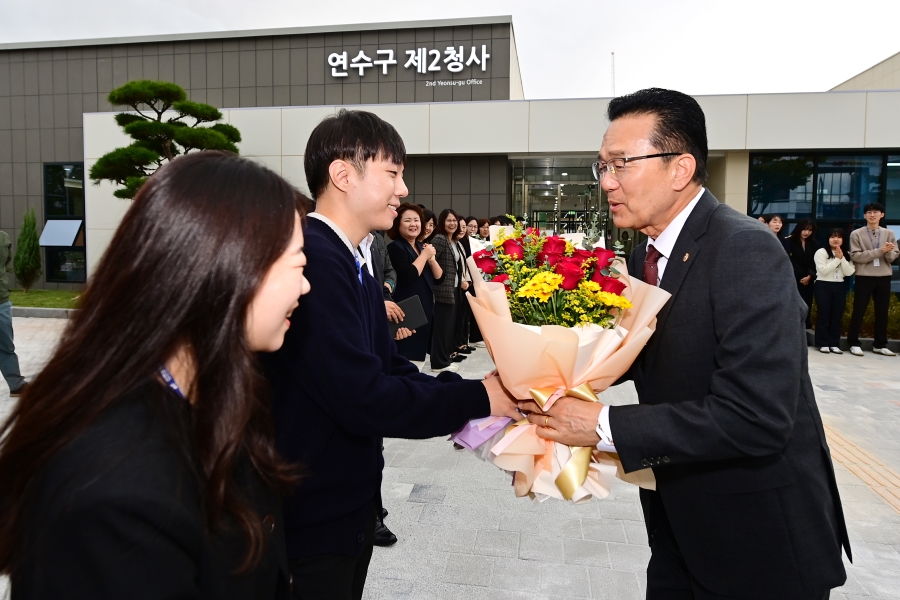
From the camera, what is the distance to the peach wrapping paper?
1688 mm

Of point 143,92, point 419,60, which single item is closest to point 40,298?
point 143,92

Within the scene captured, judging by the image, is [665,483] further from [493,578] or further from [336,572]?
[493,578]

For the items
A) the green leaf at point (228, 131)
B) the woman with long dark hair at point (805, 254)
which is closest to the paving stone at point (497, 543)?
the woman with long dark hair at point (805, 254)

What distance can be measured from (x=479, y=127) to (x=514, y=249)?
47.2 feet

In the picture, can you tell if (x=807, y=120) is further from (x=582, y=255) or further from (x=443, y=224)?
(x=582, y=255)

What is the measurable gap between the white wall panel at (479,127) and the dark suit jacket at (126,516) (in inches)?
603

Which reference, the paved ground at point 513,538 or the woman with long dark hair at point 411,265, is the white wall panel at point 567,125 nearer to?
the woman with long dark hair at point 411,265

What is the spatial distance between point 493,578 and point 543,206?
1857cm

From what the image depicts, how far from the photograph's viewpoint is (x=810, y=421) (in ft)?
5.51

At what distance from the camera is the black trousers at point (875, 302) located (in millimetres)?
9281

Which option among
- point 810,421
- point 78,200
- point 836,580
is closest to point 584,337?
point 810,421

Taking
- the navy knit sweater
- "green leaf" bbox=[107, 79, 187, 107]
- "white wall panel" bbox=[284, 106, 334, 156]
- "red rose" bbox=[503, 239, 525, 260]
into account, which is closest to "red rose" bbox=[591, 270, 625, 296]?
"red rose" bbox=[503, 239, 525, 260]

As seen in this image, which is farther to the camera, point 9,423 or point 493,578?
point 493,578

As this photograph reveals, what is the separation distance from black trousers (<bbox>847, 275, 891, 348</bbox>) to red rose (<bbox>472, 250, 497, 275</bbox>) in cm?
938
